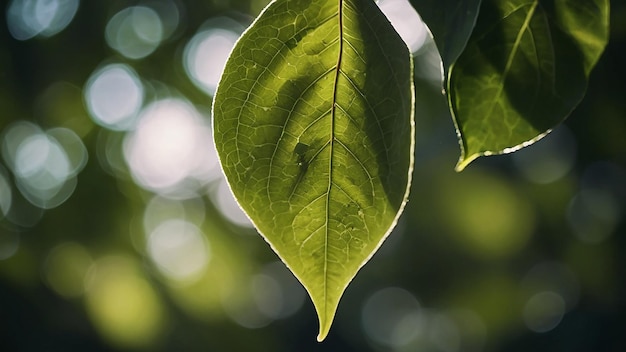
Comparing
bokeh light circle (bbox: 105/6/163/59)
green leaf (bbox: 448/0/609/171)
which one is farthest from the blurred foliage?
green leaf (bbox: 448/0/609/171)

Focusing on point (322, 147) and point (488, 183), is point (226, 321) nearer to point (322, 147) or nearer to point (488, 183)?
point (488, 183)

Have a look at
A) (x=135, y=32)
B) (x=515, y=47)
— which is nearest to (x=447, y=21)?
(x=515, y=47)

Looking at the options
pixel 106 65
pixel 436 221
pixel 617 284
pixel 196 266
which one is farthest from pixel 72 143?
pixel 617 284

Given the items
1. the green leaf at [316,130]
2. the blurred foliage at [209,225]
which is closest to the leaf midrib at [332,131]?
the green leaf at [316,130]

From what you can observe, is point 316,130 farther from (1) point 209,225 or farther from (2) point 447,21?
(1) point 209,225

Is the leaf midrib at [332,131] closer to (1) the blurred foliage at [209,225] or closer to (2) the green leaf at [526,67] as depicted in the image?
(2) the green leaf at [526,67]

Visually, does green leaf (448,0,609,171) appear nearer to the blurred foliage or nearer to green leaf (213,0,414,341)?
green leaf (213,0,414,341)
